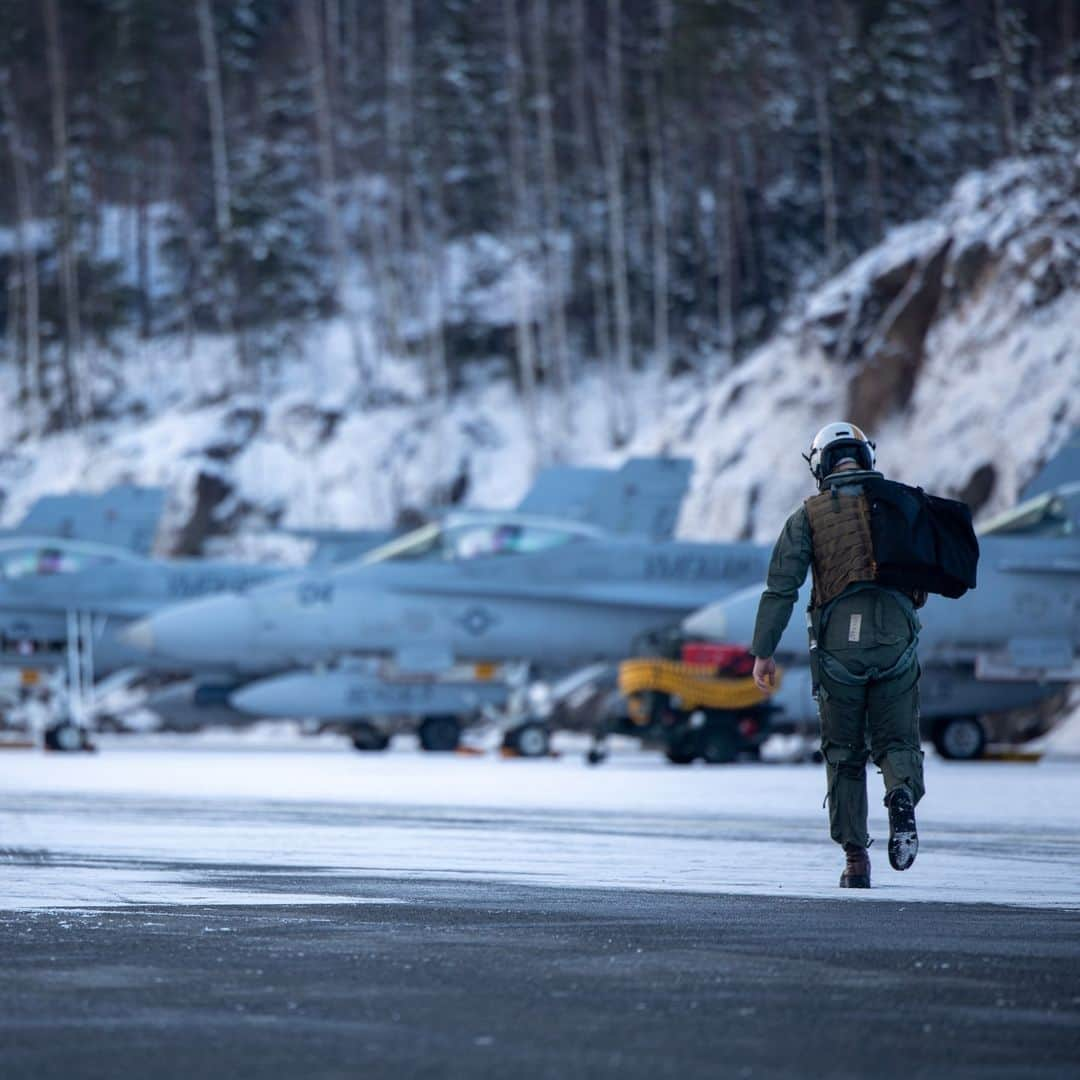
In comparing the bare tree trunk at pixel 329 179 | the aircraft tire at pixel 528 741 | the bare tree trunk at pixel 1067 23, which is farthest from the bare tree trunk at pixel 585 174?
the aircraft tire at pixel 528 741

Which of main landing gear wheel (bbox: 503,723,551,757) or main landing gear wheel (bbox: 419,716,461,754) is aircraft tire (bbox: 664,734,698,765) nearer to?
main landing gear wheel (bbox: 503,723,551,757)

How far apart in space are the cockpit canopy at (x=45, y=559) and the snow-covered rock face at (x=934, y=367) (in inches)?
449

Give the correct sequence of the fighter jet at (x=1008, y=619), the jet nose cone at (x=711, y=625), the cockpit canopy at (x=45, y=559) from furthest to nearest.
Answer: the cockpit canopy at (x=45, y=559) → the fighter jet at (x=1008, y=619) → the jet nose cone at (x=711, y=625)

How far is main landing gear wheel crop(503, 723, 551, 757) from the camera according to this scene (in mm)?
22438

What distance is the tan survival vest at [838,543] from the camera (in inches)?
272

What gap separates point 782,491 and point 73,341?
76.3ft

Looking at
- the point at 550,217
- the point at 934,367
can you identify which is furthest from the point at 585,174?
the point at 934,367

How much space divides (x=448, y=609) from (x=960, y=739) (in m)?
6.36

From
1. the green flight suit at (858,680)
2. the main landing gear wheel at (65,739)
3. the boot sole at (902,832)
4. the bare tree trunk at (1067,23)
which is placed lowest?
the main landing gear wheel at (65,739)

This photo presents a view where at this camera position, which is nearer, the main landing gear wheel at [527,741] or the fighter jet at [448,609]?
the main landing gear wheel at [527,741]

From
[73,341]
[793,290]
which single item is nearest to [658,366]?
[793,290]

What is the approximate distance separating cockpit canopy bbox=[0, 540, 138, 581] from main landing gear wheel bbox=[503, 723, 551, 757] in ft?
25.7

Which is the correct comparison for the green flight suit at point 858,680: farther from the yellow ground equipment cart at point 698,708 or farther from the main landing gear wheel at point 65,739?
the main landing gear wheel at point 65,739

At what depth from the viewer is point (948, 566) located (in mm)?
6910
